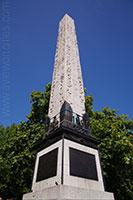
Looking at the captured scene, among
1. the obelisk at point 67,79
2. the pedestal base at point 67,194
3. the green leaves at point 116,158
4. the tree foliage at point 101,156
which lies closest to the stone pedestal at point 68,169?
the pedestal base at point 67,194

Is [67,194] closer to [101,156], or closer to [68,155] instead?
[68,155]

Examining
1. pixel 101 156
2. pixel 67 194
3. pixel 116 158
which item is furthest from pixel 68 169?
pixel 116 158

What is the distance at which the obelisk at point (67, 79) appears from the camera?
8.91 meters

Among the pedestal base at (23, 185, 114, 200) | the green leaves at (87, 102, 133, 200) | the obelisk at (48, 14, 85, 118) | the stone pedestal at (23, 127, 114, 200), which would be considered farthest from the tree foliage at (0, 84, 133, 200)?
the pedestal base at (23, 185, 114, 200)

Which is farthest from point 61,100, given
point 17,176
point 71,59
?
point 17,176

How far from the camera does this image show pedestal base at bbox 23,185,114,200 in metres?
5.21

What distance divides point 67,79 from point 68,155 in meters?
4.10

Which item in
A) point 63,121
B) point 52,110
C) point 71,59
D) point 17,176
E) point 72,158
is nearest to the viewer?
point 72,158

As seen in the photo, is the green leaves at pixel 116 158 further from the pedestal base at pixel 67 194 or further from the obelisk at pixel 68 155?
the pedestal base at pixel 67 194

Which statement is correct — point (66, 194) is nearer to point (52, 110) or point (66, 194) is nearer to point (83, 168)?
point (83, 168)

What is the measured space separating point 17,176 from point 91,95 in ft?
29.3

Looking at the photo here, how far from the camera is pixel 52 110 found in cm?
933

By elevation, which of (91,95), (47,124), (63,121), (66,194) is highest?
(91,95)

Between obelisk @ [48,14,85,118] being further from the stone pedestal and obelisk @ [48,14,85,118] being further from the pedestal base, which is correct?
the pedestal base
